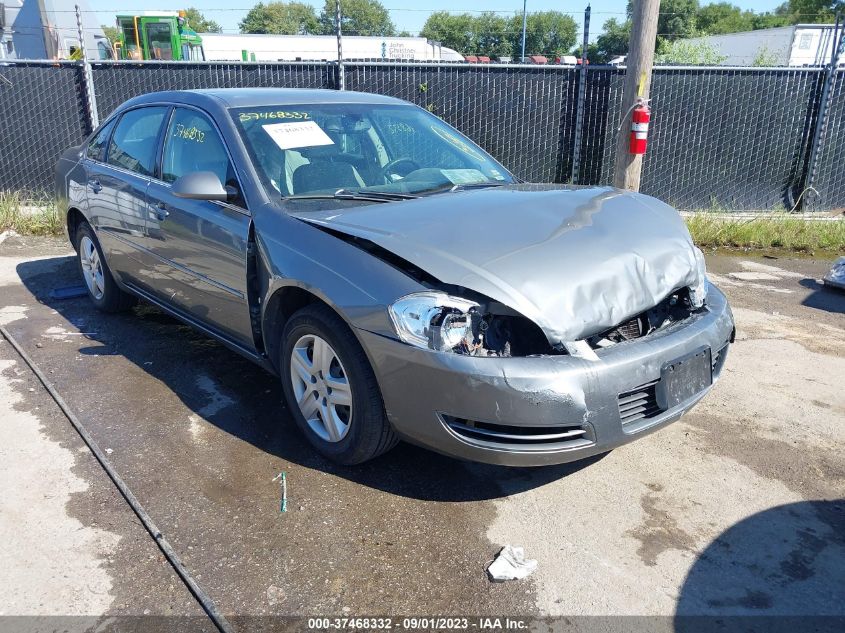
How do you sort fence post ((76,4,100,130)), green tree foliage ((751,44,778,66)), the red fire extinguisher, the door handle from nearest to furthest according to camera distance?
the door handle < the red fire extinguisher < fence post ((76,4,100,130)) < green tree foliage ((751,44,778,66))

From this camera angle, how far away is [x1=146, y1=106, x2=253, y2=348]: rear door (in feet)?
11.8

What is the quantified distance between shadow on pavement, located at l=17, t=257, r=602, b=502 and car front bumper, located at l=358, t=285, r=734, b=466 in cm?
45

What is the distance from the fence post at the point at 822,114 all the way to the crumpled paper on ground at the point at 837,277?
12.6 ft

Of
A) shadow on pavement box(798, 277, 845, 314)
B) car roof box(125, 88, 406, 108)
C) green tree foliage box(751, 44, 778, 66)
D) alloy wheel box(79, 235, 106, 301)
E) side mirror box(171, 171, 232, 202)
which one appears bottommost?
shadow on pavement box(798, 277, 845, 314)

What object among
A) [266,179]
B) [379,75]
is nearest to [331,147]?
[266,179]

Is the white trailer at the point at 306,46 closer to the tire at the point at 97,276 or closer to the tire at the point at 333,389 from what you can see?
the tire at the point at 97,276

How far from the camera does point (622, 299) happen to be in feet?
9.37

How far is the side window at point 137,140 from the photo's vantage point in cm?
446

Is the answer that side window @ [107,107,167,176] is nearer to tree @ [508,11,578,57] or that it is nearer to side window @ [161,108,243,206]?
side window @ [161,108,243,206]

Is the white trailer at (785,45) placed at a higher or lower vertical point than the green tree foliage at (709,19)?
lower

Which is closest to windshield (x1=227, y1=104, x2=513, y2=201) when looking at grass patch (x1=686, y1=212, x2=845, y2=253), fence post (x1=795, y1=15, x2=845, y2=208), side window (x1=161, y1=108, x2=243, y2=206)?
side window (x1=161, y1=108, x2=243, y2=206)

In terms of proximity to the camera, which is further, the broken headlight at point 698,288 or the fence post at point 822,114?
the fence post at point 822,114

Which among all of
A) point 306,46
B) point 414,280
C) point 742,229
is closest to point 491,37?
point 306,46

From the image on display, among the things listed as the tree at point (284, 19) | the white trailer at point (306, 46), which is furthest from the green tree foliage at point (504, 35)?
the white trailer at point (306, 46)
